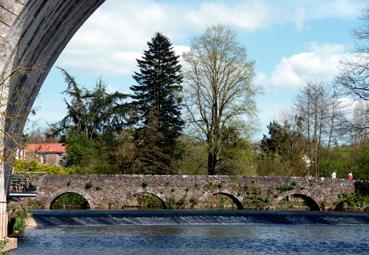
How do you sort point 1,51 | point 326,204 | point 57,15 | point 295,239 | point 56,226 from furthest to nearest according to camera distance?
point 326,204 → point 56,226 → point 295,239 → point 57,15 → point 1,51

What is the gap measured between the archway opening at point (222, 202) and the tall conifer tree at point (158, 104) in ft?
15.7

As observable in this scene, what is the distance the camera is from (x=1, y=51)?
10398 millimetres

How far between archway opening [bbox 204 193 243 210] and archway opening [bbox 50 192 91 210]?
6.50 metres

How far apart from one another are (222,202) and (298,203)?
4.66m

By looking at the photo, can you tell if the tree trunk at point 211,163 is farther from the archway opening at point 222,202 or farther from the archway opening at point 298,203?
the archway opening at point 298,203

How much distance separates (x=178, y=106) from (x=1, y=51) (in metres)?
32.6

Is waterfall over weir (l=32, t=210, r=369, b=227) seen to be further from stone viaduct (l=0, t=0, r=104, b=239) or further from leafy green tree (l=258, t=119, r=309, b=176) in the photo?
leafy green tree (l=258, t=119, r=309, b=176)

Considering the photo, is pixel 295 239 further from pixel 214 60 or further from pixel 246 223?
pixel 214 60

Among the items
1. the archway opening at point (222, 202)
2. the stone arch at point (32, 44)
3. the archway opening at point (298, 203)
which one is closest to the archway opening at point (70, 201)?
the archway opening at point (222, 202)

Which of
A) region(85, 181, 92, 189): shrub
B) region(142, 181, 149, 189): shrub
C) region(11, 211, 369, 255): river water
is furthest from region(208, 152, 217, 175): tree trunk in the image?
region(11, 211, 369, 255): river water

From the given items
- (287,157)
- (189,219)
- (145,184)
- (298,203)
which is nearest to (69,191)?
(145,184)

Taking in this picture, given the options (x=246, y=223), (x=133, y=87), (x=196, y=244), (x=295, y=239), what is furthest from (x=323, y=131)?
(x=196, y=244)

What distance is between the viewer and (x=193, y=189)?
113 feet

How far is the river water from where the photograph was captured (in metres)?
17.8
